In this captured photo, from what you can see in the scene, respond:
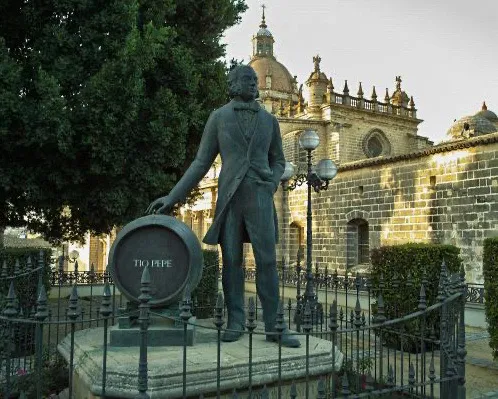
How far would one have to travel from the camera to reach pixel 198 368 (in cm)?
388

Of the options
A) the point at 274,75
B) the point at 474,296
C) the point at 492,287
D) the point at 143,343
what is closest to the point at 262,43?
the point at 274,75

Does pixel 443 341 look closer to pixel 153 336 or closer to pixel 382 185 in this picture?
pixel 153 336

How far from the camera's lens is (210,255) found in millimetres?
11266

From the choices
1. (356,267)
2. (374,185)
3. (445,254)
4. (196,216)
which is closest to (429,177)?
(374,185)

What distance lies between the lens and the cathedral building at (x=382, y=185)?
15.4 m

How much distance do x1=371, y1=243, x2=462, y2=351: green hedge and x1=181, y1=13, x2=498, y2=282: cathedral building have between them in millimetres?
2984

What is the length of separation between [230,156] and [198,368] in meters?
2.00

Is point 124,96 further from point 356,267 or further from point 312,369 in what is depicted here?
point 356,267

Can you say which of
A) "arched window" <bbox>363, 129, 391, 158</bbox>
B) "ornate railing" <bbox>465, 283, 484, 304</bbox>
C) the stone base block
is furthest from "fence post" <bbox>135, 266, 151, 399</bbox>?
"arched window" <bbox>363, 129, 391, 158</bbox>

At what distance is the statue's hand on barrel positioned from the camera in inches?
186

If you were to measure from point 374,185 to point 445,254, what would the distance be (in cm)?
1037

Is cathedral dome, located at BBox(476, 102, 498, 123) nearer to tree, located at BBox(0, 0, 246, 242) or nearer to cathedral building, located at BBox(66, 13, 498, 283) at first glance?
cathedral building, located at BBox(66, 13, 498, 283)

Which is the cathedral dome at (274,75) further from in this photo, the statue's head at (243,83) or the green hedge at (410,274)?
the statue's head at (243,83)

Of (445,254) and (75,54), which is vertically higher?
(75,54)
